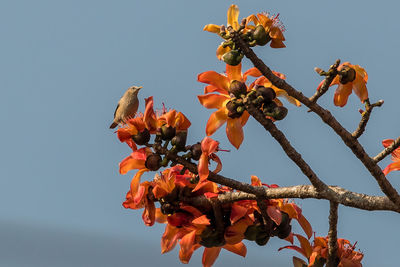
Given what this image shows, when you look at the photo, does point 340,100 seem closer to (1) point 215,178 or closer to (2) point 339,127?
(2) point 339,127

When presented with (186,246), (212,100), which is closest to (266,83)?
(212,100)

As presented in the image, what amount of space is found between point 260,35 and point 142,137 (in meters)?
0.72

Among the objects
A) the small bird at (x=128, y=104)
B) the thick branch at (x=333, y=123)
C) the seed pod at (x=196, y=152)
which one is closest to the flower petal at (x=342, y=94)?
the thick branch at (x=333, y=123)

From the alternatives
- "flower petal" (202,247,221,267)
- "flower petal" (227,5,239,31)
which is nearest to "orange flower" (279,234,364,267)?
"flower petal" (202,247,221,267)

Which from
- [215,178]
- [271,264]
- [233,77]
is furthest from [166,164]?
[271,264]

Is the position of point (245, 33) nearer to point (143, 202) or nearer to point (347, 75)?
point (347, 75)

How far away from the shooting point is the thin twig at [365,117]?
3570mm

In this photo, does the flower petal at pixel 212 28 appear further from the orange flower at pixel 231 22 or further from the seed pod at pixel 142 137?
the seed pod at pixel 142 137

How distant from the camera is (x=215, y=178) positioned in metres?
3.69

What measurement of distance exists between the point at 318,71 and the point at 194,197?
85 centimetres

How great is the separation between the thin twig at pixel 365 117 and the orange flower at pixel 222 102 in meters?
0.55

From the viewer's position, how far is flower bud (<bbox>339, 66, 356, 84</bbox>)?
147 inches

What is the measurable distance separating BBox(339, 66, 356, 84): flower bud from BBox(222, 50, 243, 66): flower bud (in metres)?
0.48

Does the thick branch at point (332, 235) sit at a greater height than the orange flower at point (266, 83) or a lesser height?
lesser
